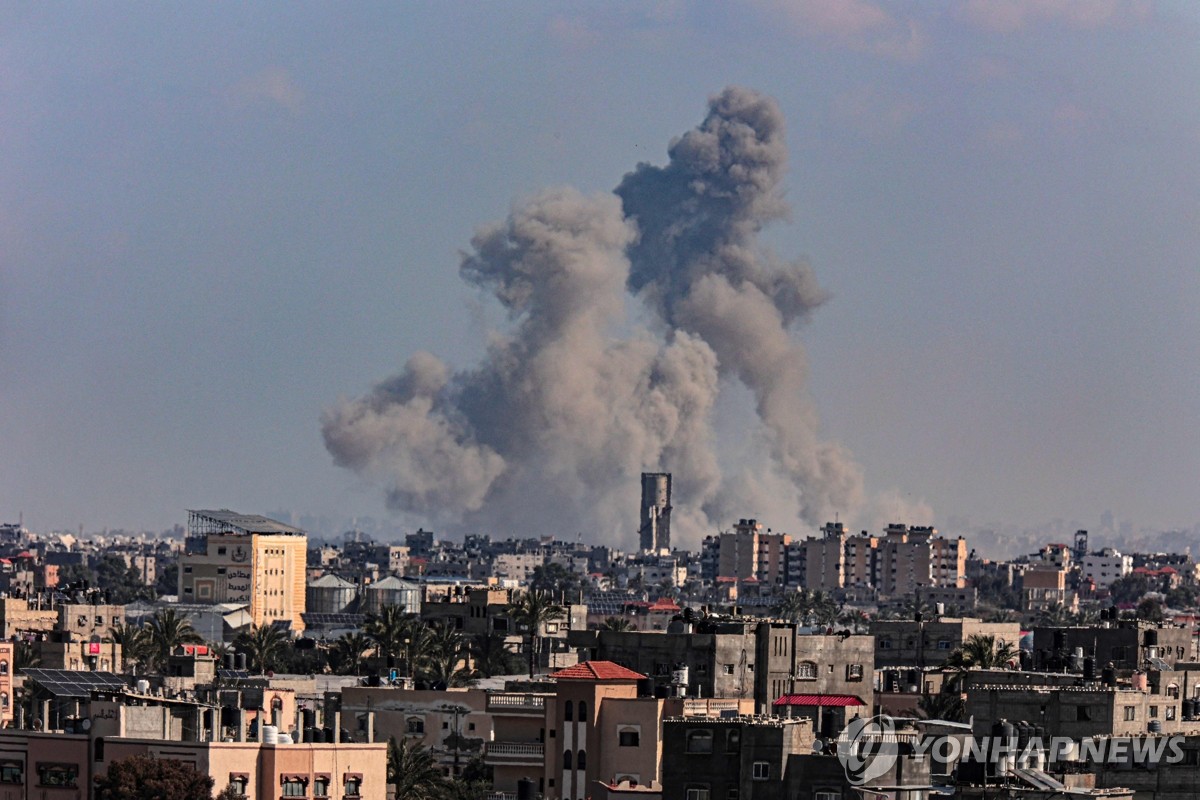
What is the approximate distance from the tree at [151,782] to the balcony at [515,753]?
14.0 meters

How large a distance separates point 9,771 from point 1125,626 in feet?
143

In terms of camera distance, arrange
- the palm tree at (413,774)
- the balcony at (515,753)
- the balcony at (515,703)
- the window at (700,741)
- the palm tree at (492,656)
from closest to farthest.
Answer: the window at (700,741)
the palm tree at (413,774)
the balcony at (515,753)
the balcony at (515,703)
the palm tree at (492,656)

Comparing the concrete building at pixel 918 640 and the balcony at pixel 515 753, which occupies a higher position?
the concrete building at pixel 918 640

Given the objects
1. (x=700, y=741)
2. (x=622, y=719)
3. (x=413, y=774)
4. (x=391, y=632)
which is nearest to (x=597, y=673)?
(x=622, y=719)

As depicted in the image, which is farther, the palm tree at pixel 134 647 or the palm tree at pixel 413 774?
the palm tree at pixel 134 647

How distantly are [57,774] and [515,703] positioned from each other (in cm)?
1661

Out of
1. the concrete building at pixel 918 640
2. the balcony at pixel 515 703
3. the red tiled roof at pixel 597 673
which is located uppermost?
the concrete building at pixel 918 640

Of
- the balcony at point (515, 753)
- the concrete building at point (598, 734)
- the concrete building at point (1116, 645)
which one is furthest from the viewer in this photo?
the concrete building at point (1116, 645)

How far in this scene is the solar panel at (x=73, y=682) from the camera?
199 ft

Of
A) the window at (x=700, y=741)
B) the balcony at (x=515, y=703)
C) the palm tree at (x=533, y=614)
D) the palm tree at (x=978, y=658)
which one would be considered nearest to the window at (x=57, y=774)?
the window at (x=700, y=741)

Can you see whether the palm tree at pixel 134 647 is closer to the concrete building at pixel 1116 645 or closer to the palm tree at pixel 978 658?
the palm tree at pixel 978 658

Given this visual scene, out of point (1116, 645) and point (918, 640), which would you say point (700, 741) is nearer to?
point (1116, 645)

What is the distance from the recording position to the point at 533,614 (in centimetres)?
10400

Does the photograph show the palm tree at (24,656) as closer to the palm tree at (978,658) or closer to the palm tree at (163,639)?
the palm tree at (163,639)
